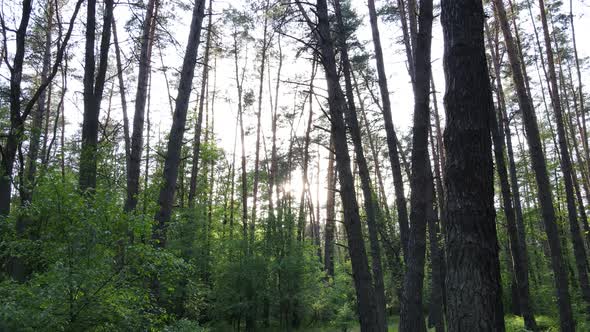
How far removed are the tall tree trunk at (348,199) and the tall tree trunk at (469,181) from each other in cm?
285

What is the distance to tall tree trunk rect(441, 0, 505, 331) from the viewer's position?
2.97 metres

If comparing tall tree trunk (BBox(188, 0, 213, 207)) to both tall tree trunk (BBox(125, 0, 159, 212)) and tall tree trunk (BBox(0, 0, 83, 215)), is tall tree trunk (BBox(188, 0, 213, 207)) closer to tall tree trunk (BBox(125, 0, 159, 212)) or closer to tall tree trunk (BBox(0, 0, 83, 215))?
tall tree trunk (BBox(125, 0, 159, 212))

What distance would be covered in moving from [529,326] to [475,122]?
973 cm

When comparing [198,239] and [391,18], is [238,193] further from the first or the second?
[391,18]

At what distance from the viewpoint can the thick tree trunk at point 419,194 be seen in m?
5.87

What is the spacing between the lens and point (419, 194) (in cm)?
614

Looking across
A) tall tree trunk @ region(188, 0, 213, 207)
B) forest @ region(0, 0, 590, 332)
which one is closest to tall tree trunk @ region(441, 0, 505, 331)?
forest @ region(0, 0, 590, 332)

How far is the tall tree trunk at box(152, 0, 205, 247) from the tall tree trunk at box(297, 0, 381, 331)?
119 inches

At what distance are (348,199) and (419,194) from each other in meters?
1.09

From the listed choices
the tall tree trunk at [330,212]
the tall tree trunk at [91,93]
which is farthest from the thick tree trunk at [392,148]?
the tall tree trunk at [330,212]

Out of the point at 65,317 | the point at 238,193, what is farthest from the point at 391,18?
the point at 238,193

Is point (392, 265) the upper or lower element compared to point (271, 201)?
lower

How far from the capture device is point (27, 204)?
199 inches

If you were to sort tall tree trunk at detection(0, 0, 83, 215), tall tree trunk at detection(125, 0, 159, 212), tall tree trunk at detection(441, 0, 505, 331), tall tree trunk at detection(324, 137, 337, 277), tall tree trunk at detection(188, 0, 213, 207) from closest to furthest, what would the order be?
tall tree trunk at detection(441, 0, 505, 331)
tall tree trunk at detection(0, 0, 83, 215)
tall tree trunk at detection(125, 0, 159, 212)
tall tree trunk at detection(188, 0, 213, 207)
tall tree trunk at detection(324, 137, 337, 277)
